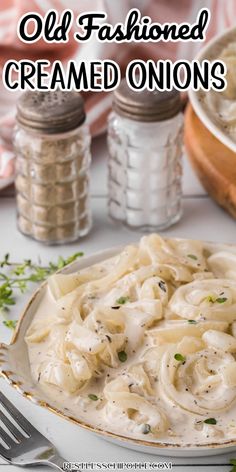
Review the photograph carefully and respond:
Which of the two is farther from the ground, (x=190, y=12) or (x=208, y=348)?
(x=190, y=12)

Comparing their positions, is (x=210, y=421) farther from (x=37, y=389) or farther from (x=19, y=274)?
(x=19, y=274)

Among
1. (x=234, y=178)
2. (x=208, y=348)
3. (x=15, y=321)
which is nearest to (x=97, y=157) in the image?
(x=234, y=178)

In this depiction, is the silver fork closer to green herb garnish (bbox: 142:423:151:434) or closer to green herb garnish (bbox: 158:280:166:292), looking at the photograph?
green herb garnish (bbox: 142:423:151:434)

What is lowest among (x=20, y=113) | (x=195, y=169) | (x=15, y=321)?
(x=15, y=321)

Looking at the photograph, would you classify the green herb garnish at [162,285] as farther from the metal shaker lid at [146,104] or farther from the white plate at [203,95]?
the metal shaker lid at [146,104]

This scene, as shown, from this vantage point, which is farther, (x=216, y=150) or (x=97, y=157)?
(x=97, y=157)

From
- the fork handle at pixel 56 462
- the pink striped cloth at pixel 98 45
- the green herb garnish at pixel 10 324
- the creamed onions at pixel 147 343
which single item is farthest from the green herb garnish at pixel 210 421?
the pink striped cloth at pixel 98 45

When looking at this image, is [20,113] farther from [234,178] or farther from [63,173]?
[234,178]

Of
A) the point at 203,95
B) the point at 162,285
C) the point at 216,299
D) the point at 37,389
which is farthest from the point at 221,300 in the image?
the point at 203,95
